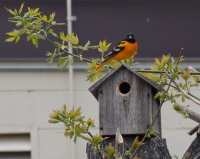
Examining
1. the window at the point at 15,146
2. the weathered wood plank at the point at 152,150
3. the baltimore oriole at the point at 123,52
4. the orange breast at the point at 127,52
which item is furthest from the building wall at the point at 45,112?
the weathered wood plank at the point at 152,150

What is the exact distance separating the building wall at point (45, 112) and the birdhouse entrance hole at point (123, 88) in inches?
200

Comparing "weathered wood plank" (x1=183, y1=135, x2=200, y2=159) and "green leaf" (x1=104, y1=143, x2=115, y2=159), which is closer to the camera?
"green leaf" (x1=104, y1=143, x2=115, y2=159)

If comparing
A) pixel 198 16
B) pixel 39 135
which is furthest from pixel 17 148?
pixel 198 16

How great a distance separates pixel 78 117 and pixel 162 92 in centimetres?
49

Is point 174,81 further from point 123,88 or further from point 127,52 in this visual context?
point 127,52

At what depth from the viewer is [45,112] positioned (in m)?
10.8

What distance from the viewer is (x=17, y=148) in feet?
35.5

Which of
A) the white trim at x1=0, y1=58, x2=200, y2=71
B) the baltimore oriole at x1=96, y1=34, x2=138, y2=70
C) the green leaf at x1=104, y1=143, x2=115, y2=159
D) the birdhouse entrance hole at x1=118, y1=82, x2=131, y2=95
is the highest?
the white trim at x1=0, y1=58, x2=200, y2=71

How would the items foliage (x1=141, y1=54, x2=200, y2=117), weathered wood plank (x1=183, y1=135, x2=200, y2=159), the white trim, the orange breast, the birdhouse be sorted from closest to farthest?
foliage (x1=141, y1=54, x2=200, y2=117) → weathered wood plank (x1=183, y1=135, x2=200, y2=159) → the birdhouse → the orange breast → the white trim

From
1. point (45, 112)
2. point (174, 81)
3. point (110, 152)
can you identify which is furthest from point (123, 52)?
point (45, 112)

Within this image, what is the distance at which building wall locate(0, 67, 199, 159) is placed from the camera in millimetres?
10711

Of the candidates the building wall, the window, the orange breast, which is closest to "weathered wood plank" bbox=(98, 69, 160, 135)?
the orange breast

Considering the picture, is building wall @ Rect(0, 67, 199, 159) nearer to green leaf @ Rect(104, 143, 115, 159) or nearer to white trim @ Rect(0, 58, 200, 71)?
white trim @ Rect(0, 58, 200, 71)

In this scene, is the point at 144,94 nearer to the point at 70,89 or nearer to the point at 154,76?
the point at 154,76
